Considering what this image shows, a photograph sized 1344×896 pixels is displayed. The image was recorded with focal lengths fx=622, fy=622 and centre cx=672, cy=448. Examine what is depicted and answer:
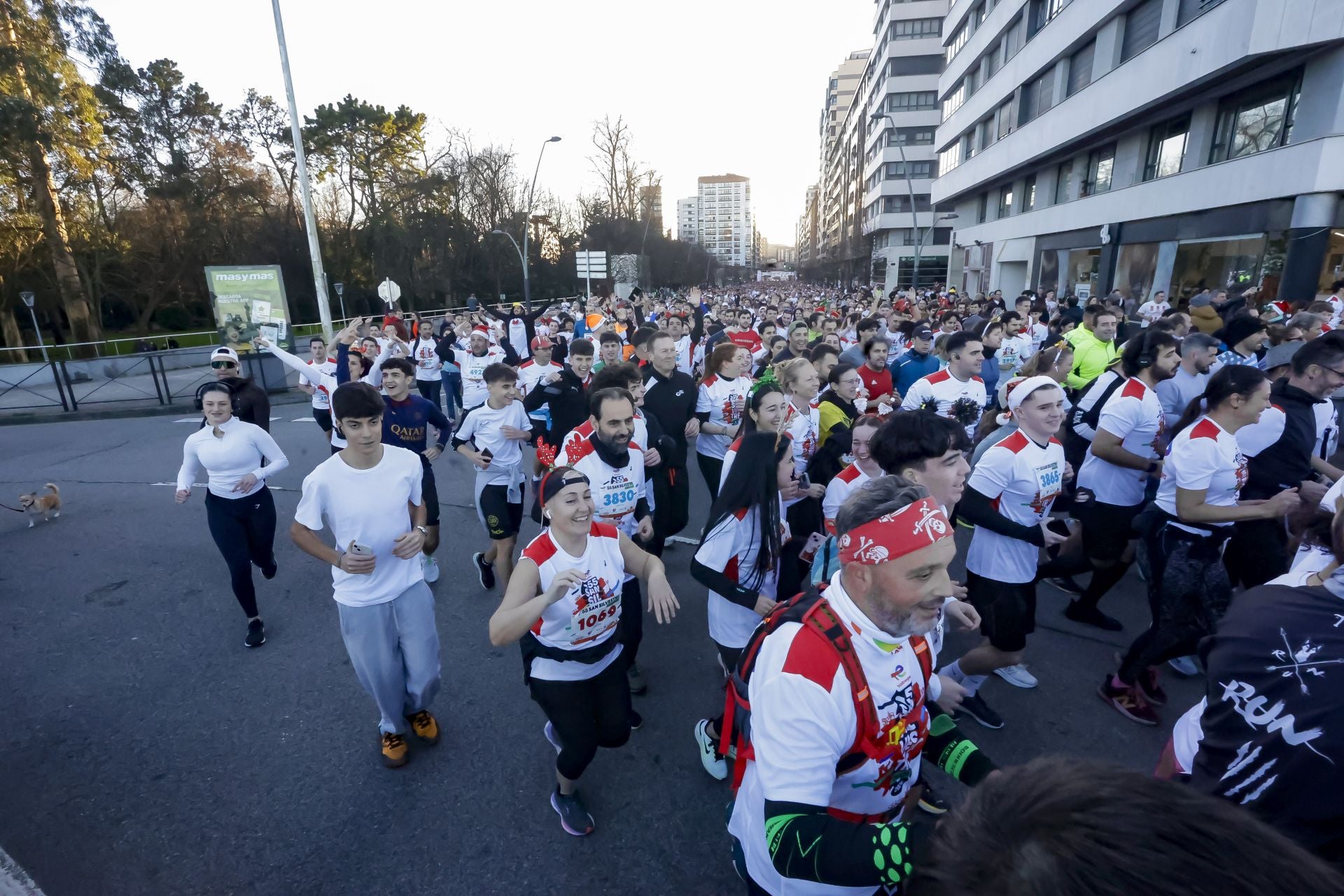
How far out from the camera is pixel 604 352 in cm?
843

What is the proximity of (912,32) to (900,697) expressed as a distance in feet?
215

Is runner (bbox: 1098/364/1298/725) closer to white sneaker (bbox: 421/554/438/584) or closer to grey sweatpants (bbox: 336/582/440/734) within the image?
grey sweatpants (bbox: 336/582/440/734)

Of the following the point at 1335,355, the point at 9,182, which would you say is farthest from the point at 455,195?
the point at 1335,355

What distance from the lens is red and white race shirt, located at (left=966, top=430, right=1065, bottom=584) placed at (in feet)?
11.3

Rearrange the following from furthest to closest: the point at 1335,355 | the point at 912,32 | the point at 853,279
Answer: the point at 853,279, the point at 912,32, the point at 1335,355

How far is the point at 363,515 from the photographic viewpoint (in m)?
3.29

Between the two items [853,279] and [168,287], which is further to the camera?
[853,279]

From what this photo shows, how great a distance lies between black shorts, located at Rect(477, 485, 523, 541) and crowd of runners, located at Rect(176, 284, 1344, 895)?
0.08 feet

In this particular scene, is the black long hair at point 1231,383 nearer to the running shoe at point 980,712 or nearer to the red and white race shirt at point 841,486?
the red and white race shirt at point 841,486

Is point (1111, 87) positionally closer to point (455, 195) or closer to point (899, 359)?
point (899, 359)

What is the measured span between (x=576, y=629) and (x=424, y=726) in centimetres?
156

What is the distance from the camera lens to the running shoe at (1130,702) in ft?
12.2

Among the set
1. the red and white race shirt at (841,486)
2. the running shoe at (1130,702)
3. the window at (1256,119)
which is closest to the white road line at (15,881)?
the red and white race shirt at (841,486)

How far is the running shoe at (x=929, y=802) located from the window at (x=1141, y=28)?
24783 millimetres
